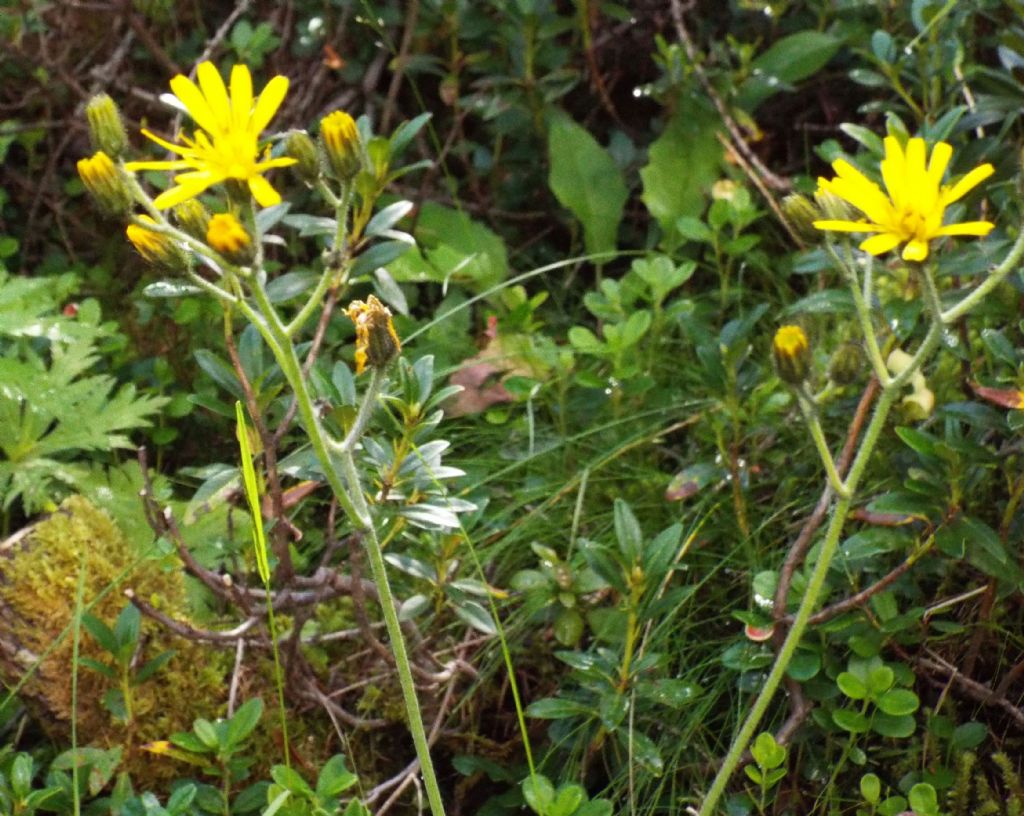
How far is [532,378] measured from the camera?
1.97m

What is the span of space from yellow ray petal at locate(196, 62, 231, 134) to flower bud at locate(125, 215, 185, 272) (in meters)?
0.11

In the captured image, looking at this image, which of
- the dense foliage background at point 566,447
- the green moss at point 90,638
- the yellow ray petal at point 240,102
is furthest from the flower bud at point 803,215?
the green moss at point 90,638

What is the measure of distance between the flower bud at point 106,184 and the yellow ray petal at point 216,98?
0.10 meters

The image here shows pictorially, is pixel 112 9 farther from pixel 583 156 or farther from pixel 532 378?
pixel 532 378

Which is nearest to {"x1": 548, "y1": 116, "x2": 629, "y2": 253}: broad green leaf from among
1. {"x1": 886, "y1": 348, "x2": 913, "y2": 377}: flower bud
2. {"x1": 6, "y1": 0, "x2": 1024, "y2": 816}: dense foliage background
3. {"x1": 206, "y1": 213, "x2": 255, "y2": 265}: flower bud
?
{"x1": 6, "y1": 0, "x2": 1024, "y2": 816}: dense foliage background

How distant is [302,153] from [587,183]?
1318 mm

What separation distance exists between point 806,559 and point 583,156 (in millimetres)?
1176

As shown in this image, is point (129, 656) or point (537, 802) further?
point (129, 656)

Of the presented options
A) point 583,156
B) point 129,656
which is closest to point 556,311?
point 583,156

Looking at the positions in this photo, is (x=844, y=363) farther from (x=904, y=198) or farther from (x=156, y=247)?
(x=156, y=247)

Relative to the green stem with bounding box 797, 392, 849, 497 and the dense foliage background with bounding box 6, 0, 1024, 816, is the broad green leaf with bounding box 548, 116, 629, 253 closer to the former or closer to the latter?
the dense foliage background with bounding box 6, 0, 1024, 816

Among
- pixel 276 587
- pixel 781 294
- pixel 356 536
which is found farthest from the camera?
pixel 781 294

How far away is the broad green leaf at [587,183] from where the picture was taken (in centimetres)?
239

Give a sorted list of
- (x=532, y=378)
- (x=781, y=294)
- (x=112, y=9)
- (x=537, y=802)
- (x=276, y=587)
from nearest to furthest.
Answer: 1. (x=537, y=802)
2. (x=276, y=587)
3. (x=532, y=378)
4. (x=781, y=294)
5. (x=112, y=9)
